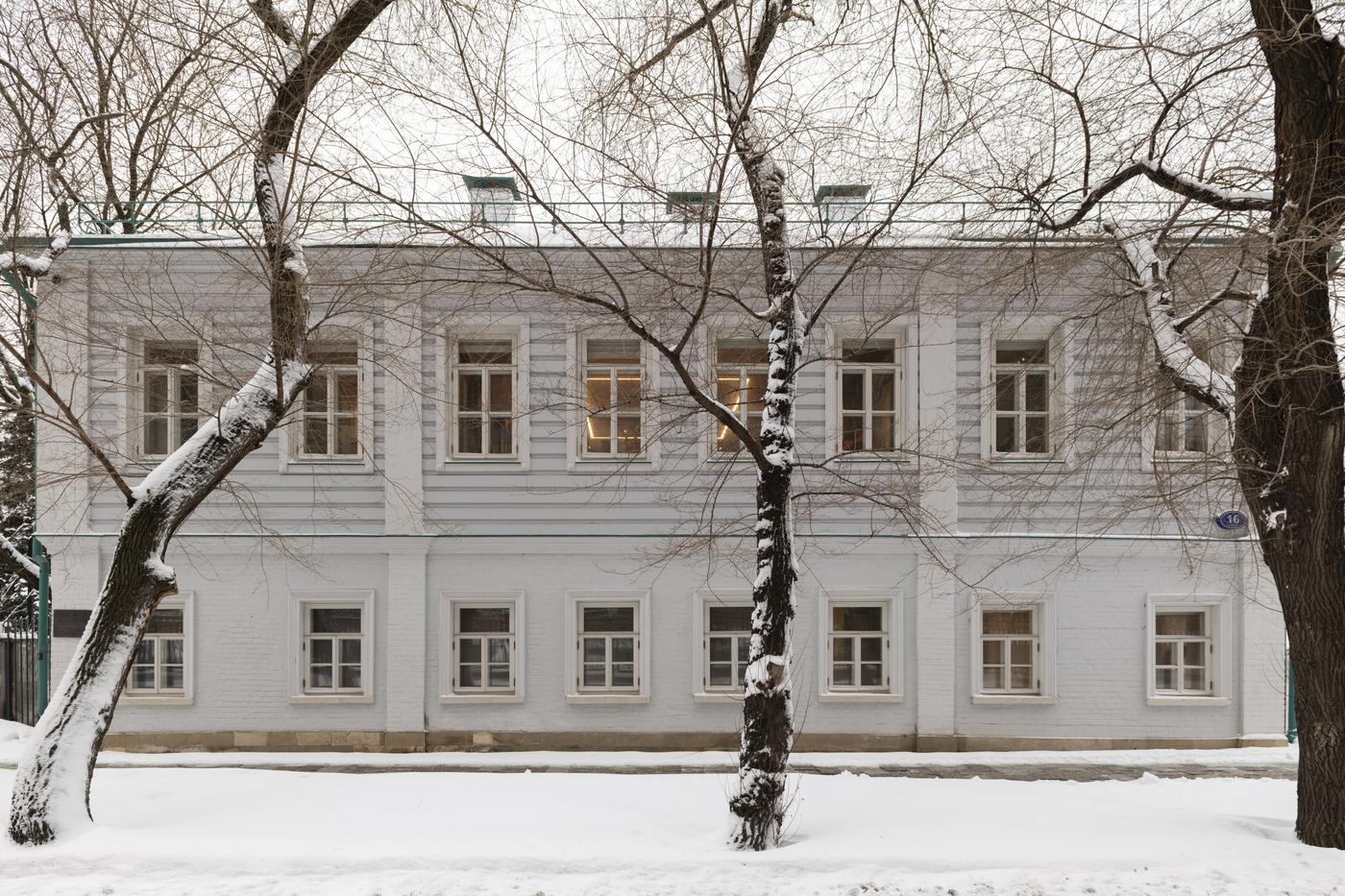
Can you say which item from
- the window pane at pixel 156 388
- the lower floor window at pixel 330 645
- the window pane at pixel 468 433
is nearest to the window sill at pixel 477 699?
the lower floor window at pixel 330 645

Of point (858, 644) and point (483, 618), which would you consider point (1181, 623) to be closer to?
point (858, 644)

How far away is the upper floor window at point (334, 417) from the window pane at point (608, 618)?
152 inches

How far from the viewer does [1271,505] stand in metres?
5.73

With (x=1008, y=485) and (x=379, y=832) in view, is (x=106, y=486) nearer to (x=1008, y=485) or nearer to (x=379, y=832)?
(x=379, y=832)

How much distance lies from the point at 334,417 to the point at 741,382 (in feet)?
18.3

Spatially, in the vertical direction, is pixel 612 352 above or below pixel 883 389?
above

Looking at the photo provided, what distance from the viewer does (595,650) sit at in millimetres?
10883

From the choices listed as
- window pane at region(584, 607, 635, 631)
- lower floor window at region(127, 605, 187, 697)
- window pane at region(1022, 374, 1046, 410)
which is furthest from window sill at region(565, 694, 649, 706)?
window pane at region(1022, 374, 1046, 410)

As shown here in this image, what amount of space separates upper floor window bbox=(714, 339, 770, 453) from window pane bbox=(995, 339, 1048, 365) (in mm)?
3276

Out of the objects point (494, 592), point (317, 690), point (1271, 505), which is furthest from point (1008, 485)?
point (317, 690)

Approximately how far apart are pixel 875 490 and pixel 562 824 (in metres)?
3.68

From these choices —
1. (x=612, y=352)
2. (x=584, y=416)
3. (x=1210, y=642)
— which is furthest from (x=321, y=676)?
(x=1210, y=642)

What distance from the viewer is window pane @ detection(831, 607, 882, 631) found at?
35.8 feet

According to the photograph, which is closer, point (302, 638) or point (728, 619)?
point (302, 638)
